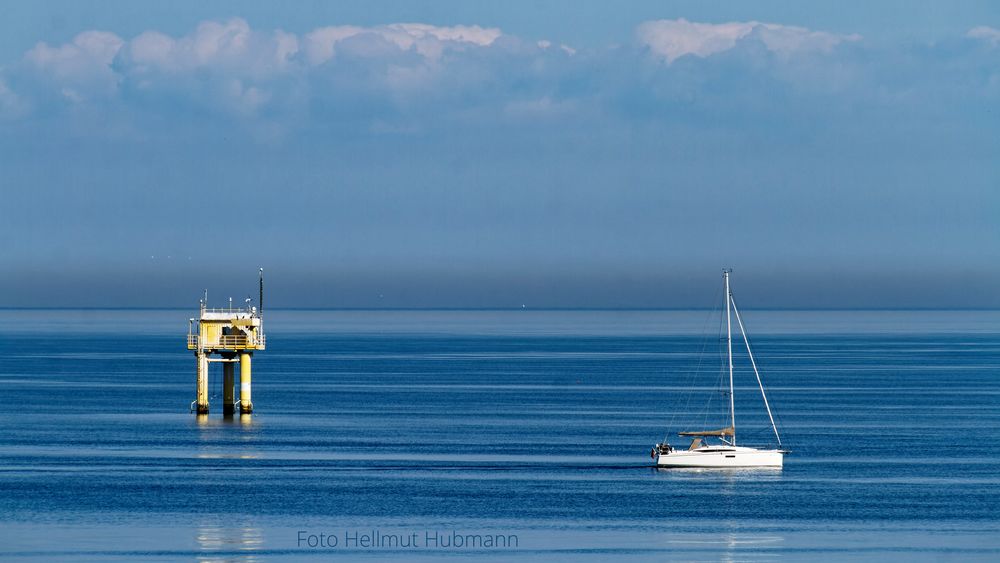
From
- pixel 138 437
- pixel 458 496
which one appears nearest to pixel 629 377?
pixel 138 437

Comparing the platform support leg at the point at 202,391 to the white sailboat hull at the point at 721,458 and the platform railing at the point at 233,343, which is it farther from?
the white sailboat hull at the point at 721,458

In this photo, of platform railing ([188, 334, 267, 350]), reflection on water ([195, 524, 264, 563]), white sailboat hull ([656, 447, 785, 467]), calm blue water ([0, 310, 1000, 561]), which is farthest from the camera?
platform railing ([188, 334, 267, 350])

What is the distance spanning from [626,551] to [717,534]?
553 centimetres

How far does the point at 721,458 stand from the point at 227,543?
1160 inches

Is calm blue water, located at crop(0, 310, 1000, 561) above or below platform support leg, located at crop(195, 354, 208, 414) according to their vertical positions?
below

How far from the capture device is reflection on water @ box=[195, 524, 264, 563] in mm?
Answer: 51750

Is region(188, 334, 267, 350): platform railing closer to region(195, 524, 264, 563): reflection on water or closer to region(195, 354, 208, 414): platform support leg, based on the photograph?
region(195, 354, 208, 414): platform support leg

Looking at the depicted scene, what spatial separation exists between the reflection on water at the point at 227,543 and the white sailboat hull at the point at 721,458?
82.7 ft

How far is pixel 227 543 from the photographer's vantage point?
2157 inches

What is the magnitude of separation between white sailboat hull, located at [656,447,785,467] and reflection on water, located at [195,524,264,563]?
25205 mm

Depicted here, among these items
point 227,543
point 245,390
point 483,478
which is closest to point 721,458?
point 483,478

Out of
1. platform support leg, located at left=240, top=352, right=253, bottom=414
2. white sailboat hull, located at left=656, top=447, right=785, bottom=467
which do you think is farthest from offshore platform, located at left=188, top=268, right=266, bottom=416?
white sailboat hull, located at left=656, top=447, right=785, bottom=467

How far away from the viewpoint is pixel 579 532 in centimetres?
5750

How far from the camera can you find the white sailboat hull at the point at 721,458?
75.9 m
